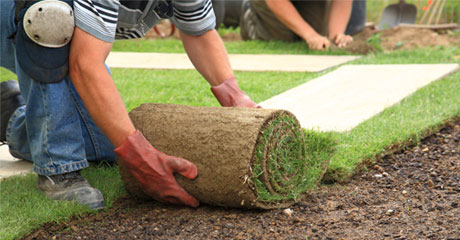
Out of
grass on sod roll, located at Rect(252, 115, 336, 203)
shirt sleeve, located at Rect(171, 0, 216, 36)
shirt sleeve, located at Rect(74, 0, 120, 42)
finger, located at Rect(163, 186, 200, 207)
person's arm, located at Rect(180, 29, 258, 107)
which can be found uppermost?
shirt sleeve, located at Rect(74, 0, 120, 42)

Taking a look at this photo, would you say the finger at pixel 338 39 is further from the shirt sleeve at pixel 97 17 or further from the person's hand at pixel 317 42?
the shirt sleeve at pixel 97 17

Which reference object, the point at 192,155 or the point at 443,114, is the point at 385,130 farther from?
the point at 192,155

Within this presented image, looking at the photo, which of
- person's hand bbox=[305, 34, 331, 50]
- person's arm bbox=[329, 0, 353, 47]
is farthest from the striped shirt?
person's arm bbox=[329, 0, 353, 47]

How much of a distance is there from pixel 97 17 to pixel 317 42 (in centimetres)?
425

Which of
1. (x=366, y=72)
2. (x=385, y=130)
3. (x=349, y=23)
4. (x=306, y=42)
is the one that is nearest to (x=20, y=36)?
(x=385, y=130)

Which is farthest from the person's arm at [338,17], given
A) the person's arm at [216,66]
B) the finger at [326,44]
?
the person's arm at [216,66]

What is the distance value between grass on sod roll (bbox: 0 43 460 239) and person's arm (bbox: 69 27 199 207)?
0.34 m

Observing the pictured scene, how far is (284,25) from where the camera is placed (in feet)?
22.6

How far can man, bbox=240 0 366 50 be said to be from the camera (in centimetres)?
644

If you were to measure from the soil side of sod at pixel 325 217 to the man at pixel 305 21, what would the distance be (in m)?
3.76

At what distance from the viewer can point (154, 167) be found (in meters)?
2.37

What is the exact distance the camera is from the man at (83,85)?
92.0 inches

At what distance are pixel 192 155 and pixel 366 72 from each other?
9.65 ft

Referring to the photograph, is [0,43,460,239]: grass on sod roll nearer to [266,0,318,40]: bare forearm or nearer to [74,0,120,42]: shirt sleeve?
[74,0,120,42]: shirt sleeve
